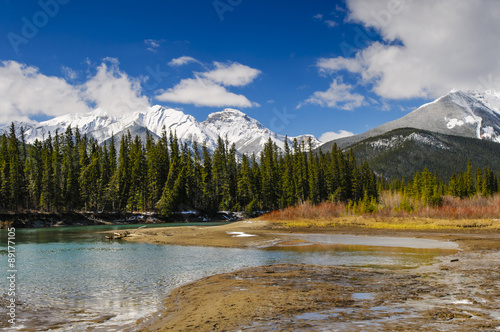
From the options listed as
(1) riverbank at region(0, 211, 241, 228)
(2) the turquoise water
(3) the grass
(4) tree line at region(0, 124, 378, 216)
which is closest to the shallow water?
(2) the turquoise water

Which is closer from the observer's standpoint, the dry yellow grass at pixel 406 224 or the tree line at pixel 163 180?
the dry yellow grass at pixel 406 224

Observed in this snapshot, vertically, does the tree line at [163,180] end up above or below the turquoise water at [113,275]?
above

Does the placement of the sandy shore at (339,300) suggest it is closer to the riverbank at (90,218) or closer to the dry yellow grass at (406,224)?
the dry yellow grass at (406,224)

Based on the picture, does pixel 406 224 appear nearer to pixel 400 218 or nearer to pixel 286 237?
pixel 400 218

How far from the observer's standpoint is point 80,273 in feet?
59.4

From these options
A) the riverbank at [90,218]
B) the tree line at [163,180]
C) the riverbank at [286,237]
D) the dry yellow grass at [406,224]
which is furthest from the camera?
the tree line at [163,180]

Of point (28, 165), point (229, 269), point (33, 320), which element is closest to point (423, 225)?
point (229, 269)

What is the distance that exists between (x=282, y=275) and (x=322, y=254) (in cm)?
915

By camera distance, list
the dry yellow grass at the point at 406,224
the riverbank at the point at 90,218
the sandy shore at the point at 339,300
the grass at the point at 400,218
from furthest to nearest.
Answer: the riverbank at the point at 90,218, the grass at the point at 400,218, the dry yellow grass at the point at 406,224, the sandy shore at the point at 339,300

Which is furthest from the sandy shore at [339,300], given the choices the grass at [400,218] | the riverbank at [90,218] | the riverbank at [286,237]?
the riverbank at [90,218]

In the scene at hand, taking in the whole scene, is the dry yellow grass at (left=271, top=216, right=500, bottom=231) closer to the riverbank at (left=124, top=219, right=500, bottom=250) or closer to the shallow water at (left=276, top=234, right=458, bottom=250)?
the riverbank at (left=124, top=219, right=500, bottom=250)

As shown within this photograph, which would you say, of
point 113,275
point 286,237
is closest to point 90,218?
point 286,237

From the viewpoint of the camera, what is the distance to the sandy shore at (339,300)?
Answer: 28.2 ft

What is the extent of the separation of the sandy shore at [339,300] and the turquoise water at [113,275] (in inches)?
50.8
